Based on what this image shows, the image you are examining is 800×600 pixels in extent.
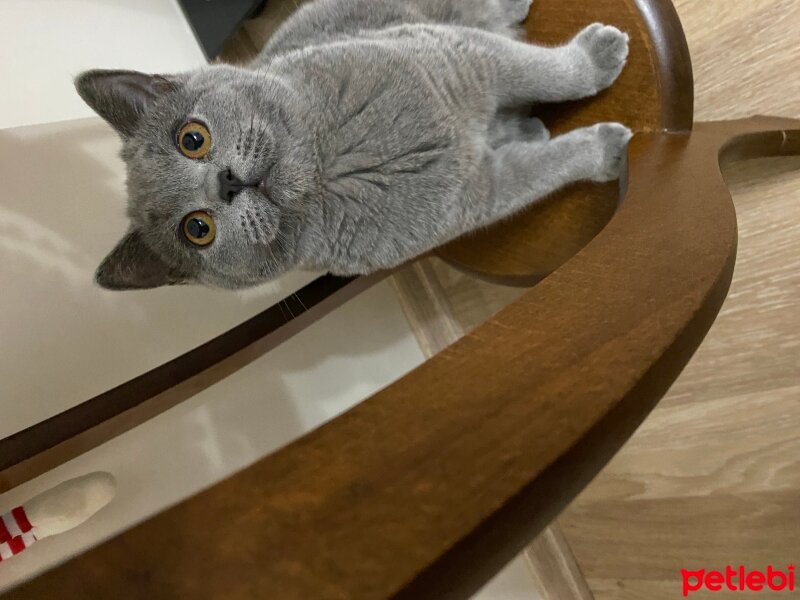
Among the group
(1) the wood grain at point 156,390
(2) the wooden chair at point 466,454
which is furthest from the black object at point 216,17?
(2) the wooden chair at point 466,454

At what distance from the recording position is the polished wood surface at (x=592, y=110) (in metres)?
0.71

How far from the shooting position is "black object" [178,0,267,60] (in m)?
1.44

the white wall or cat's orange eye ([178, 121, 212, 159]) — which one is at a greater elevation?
the white wall

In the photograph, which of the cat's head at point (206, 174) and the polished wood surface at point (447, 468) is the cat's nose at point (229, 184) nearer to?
the cat's head at point (206, 174)

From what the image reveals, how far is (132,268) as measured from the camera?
79 centimetres

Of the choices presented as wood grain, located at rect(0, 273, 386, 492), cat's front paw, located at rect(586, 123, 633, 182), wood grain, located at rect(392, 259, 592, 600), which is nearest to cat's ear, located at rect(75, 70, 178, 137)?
wood grain, located at rect(0, 273, 386, 492)

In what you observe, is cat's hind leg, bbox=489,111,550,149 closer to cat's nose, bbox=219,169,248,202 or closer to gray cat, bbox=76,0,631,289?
gray cat, bbox=76,0,631,289

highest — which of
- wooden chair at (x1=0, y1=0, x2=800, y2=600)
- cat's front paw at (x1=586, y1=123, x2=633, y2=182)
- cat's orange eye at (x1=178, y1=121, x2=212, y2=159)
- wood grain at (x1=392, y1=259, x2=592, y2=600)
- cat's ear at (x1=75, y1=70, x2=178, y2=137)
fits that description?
cat's ear at (x1=75, y1=70, x2=178, y2=137)

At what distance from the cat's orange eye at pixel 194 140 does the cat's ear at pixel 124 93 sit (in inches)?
3.3

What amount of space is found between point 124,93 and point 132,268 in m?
0.22

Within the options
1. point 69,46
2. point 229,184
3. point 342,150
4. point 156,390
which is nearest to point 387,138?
point 342,150

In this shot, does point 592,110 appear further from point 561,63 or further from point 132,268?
point 132,268

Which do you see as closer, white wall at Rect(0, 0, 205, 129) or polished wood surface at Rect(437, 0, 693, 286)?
polished wood surface at Rect(437, 0, 693, 286)

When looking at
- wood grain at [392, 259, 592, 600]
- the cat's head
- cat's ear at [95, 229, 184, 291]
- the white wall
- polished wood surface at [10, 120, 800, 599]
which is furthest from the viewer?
wood grain at [392, 259, 592, 600]
